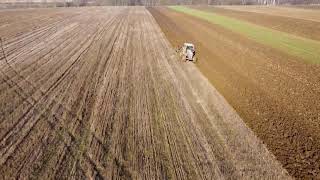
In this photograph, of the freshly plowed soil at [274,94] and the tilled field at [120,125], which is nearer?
the tilled field at [120,125]

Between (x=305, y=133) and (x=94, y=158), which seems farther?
(x=305, y=133)

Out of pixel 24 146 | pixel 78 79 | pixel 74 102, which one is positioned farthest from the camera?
pixel 78 79

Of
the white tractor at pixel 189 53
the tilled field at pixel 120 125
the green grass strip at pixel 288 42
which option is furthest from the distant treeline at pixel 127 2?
the white tractor at pixel 189 53

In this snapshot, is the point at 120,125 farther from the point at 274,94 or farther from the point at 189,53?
the point at 189,53

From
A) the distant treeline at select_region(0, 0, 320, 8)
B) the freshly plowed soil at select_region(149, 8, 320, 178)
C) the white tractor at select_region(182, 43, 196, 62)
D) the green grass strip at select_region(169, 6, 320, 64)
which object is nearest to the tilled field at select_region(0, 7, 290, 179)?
the freshly plowed soil at select_region(149, 8, 320, 178)

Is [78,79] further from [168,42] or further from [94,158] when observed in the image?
[168,42]

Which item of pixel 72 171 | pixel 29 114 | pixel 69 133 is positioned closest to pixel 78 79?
pixel 29 114

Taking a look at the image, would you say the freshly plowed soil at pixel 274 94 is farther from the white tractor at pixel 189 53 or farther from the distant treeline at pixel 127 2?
the distant treeline at pixel 127 2

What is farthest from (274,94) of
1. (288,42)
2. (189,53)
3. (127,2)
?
A: (127,2)
